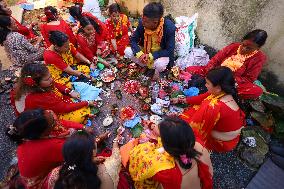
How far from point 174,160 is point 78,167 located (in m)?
1.02

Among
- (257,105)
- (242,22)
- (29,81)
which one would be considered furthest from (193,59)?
(29,81)

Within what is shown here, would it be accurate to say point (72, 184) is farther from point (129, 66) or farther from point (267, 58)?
point (267, 58)

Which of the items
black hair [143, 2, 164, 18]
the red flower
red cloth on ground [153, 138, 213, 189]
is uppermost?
black hair [143, 2, 164, 18]

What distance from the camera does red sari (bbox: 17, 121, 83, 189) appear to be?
128 inches

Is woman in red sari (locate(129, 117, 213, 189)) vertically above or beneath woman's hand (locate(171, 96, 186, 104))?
above

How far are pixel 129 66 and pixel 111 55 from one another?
0.60 metres

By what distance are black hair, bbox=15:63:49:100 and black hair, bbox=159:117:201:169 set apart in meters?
2.13

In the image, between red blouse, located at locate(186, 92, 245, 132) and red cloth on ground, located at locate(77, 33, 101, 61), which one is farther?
red cloth on ground, located at locate(77, 33, 101, 61)

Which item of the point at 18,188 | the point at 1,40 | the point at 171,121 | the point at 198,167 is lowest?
the point at 18,188

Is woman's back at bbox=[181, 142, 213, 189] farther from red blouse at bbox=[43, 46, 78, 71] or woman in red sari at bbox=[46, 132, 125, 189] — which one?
red blouse at bbox=[43, 46, 78, 71]

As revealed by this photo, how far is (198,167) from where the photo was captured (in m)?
3.05

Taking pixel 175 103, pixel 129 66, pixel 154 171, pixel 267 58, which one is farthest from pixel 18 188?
pixel 267 58

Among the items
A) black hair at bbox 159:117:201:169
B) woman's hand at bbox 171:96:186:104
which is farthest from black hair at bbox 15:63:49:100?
woman's hand at bbox 171:96:186:104

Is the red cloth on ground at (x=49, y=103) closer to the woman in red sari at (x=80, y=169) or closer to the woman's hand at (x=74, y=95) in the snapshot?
the woman's hand at (x=74, y=95)
